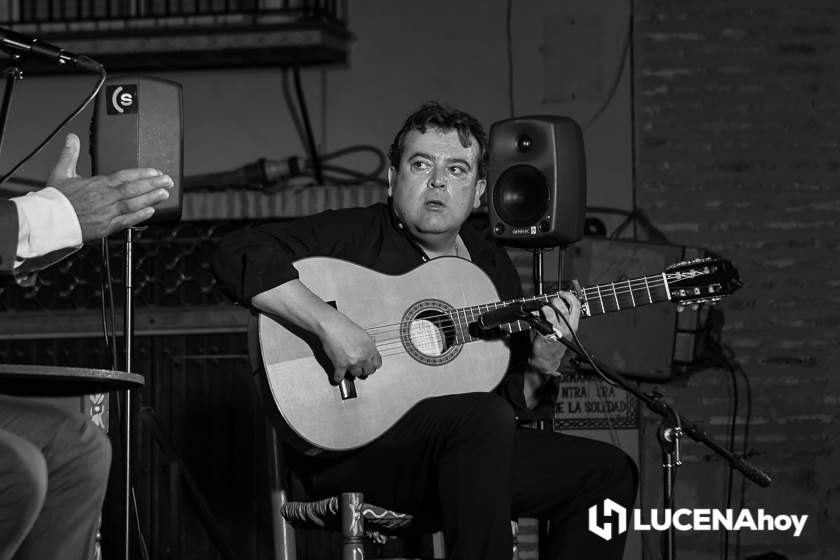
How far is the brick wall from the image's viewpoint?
4074mm

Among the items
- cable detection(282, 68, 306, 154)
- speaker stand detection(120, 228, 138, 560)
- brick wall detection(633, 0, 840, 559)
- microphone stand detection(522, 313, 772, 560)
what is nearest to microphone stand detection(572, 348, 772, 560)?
microphone stand detection(522, 313, 772, 560)

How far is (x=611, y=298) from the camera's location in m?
2.70

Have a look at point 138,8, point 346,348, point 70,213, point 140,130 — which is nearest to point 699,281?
point 346,348

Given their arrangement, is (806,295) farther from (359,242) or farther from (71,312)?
(71,312)

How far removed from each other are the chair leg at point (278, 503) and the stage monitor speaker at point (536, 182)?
799mm

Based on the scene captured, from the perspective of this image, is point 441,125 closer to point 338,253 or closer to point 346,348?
point 338,253

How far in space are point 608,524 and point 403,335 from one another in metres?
0.66

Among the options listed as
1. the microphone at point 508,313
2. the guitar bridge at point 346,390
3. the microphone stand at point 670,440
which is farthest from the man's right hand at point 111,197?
the microphone stand at point 670,440

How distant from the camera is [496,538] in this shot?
2238mm

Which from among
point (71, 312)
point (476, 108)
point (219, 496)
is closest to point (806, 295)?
point (476, 108)

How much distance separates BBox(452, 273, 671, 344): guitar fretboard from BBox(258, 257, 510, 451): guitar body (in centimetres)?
4

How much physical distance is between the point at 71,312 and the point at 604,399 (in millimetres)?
2019

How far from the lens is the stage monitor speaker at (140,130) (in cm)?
248

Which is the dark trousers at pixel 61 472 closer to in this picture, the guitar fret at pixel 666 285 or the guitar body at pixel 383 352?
the guitar body at pixel 383 352
